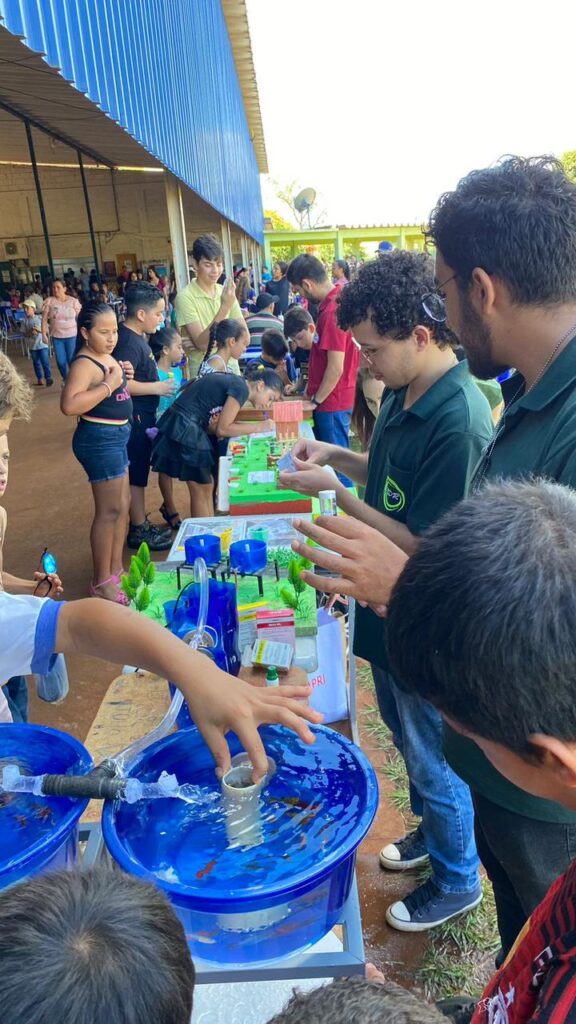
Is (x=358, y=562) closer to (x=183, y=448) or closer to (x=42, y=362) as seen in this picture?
(x=183, y=448)

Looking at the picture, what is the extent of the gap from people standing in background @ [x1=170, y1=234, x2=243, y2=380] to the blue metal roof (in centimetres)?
92


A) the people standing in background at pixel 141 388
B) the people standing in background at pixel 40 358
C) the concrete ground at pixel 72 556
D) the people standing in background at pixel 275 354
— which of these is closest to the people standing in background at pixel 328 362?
the people standing in background at pixel 275 354

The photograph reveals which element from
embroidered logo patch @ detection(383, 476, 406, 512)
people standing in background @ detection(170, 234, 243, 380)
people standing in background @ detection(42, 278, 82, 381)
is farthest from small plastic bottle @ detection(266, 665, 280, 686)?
people standing in background @ detection(42, 278, 82, 381)

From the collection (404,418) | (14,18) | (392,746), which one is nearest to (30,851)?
(404,418)

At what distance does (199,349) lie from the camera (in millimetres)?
5594

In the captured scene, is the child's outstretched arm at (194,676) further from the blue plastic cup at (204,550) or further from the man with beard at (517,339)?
the blue plastic cup at (204,550)

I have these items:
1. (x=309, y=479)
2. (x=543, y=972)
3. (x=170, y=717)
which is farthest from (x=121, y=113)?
(x=543, y=972)

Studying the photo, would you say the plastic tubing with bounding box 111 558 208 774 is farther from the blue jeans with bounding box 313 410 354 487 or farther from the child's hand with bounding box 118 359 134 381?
the blue jeans with bounding box 313 410 354 487

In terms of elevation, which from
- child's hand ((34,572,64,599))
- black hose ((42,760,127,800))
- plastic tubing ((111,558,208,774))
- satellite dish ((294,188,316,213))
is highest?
satellite dish ((294,188,316,213))

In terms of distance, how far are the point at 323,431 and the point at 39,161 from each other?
11.3m

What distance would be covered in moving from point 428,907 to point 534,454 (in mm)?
1572

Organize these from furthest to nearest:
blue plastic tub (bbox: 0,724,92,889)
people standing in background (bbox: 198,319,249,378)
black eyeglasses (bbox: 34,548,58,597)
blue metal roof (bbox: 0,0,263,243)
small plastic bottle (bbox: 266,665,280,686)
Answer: people standing in background (bbox: 198,319,249,378) < blue metal roof (bbox: 0,0,263,243) < black eyeglasses (bbox: 34,548,58,597) < small plastic bottle (bbox: 266,665,280,686) < blue plastic tub (bbox: 0,724,92,889)

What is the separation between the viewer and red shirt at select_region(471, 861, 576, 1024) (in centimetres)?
64

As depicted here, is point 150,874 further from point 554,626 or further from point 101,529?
point 101,529
